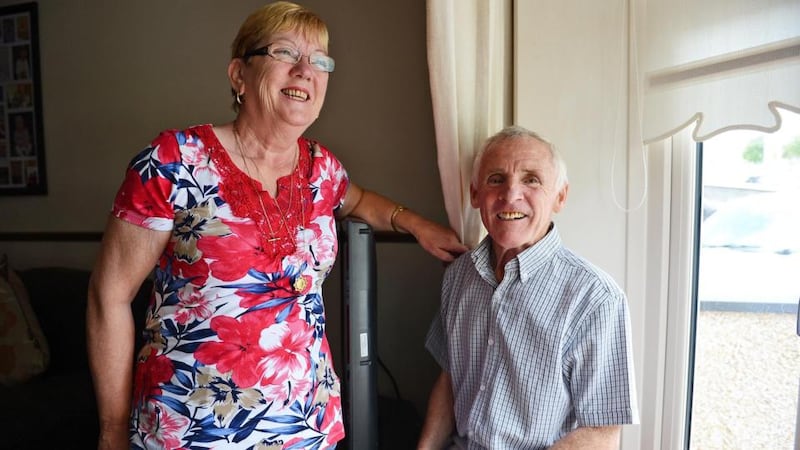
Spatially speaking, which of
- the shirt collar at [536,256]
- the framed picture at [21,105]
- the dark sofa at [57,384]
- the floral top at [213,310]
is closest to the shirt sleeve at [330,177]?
the floral top at [213,310]

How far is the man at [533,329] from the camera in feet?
3.64

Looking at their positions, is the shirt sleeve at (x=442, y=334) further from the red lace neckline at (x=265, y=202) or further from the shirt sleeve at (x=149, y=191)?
the shirt sleeve at (x=149, y=191)

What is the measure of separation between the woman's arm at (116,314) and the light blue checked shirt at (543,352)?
2.40 ft

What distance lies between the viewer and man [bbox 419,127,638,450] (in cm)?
111

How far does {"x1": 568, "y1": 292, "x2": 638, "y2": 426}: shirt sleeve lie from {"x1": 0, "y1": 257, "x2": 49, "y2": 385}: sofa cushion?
2220mm

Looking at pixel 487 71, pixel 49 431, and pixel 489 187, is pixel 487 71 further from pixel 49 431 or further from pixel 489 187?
pixel 49 431

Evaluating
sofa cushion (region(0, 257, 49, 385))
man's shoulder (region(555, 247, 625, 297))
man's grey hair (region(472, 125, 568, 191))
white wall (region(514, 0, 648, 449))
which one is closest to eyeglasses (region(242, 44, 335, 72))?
man's grey hair (region(472, 125, 568, 191))

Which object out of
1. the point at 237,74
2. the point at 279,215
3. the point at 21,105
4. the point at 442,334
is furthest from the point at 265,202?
the point at 21,105

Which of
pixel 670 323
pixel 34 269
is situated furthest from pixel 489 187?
pixel 34 269

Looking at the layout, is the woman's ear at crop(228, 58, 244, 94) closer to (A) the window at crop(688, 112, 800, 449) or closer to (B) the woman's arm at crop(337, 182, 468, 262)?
(B) the woman's arm at crop(337, 182, 468, 262)

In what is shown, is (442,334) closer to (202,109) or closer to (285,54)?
(285,54)

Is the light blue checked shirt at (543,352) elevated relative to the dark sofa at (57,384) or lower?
elevated

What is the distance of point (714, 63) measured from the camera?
1.18 m

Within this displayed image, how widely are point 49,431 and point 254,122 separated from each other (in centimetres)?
151
